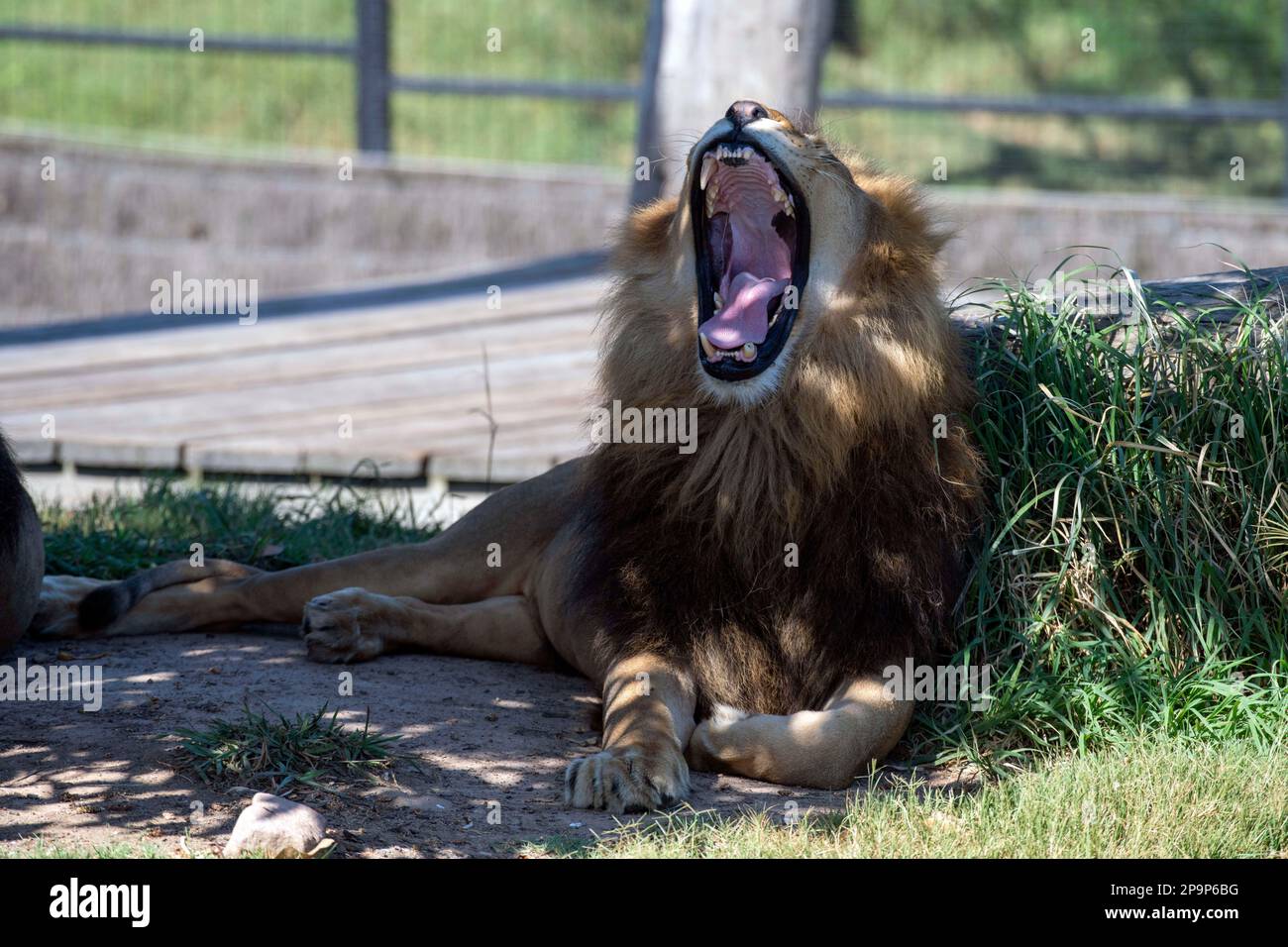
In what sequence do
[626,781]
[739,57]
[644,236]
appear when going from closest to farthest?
1. [626,781]
2. [644,236]
3. [739,57]

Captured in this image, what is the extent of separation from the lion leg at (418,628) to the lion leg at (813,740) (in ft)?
3.22

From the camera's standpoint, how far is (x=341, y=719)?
4.04 meters

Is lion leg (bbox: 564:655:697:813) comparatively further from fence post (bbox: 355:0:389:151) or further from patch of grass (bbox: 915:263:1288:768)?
fence post (bbox: 355:0:389:151)

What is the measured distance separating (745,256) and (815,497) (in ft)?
2.37

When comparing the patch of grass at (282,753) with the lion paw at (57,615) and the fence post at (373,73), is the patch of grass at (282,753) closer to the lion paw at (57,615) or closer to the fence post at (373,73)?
the lion paw at (57,615)

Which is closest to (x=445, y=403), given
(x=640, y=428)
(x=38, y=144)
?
(x=640, y=428)


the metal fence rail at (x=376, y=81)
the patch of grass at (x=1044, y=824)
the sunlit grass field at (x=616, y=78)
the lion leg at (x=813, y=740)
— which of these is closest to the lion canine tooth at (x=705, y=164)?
the lion leg at (x=813, y=740)

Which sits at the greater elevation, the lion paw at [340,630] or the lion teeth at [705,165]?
the lion teeth at [705,165]

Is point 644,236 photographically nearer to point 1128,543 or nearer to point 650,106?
point 1128,543

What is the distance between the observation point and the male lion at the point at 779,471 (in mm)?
4031

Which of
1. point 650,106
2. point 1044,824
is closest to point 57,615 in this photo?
point 1044,824

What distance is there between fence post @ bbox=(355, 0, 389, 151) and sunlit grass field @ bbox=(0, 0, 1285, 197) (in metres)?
0.16

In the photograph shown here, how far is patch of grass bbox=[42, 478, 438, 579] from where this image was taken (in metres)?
5.46

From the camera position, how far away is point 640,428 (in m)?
4.25
